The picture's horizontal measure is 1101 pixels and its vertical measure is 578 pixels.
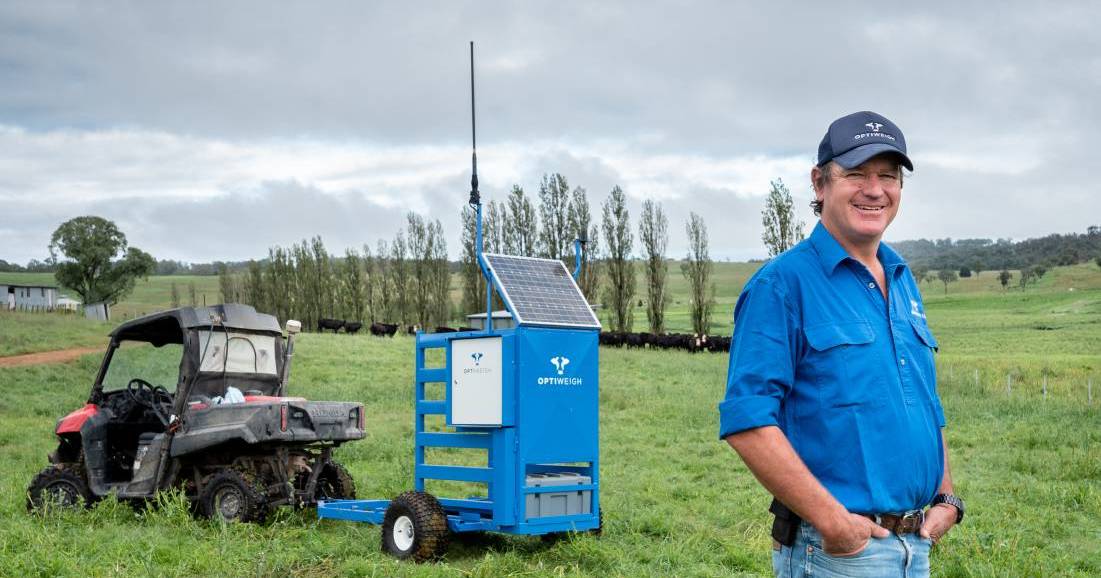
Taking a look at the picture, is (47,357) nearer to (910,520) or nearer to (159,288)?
(910,520)

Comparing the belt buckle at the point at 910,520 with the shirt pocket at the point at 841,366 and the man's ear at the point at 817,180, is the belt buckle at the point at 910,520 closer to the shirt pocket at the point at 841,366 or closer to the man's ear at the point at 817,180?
the shirt pocket at the point at 841,366

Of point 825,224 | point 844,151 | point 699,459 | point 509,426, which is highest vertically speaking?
point 844,151

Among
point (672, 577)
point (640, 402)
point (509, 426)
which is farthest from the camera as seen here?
point (640, 402)

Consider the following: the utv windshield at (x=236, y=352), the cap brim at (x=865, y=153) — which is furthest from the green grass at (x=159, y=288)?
the cap brim at (x=865, y=153)

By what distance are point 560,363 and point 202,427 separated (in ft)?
12.8

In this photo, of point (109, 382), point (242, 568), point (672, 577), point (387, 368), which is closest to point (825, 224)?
point (672, 577)

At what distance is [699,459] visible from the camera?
14922 mm

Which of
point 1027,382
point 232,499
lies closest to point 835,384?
point 232,499

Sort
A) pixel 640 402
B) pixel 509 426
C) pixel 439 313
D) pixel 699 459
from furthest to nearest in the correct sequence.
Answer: pixel 439 313 → pixel 640 402 → pixel 699 459 → pixel 509 426

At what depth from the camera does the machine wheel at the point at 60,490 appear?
420 inches

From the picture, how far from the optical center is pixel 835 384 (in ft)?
9.29

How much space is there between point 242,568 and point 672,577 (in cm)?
317

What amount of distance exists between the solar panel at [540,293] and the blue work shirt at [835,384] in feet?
18.6

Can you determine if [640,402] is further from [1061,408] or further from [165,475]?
[165,475]
